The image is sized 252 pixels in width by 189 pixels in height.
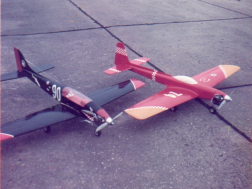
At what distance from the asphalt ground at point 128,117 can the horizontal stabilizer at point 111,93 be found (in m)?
0.45

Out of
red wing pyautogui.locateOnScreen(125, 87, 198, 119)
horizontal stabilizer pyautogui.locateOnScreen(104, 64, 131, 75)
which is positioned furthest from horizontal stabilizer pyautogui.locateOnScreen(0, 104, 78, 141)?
horizontal stabilizer pyautogui.locateOnScreen(104, 64, 131, 75)

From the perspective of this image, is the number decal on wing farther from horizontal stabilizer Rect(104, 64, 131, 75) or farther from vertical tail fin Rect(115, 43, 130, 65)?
vertical tail fin Rect(115, 43, 130, 65)

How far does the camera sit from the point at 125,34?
516 inches

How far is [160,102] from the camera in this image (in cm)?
650

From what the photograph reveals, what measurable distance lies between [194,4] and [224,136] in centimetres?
1701

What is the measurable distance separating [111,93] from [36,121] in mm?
2340

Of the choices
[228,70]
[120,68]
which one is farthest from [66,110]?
[228,70]

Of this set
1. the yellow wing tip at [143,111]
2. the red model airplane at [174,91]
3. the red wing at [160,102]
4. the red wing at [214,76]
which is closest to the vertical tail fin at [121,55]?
the red model airplane at [174,91]

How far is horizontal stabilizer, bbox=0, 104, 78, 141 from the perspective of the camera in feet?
17.6

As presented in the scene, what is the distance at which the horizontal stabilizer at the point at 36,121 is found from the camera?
5363 millimetres

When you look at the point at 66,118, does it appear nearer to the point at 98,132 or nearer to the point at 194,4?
the point at 98,132

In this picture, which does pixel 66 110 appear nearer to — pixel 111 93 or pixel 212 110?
pixel 111 93

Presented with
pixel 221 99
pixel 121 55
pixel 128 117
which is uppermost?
pixel 121 55

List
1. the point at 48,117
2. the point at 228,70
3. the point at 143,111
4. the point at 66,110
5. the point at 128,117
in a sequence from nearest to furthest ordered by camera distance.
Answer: the point at 48,117 < the point at 143,111 < the point at 66,110 < the point at 128,117 < the point at 228,70
